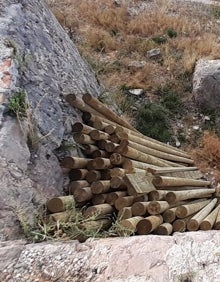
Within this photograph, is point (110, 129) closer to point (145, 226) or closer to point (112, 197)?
point (112, 197)

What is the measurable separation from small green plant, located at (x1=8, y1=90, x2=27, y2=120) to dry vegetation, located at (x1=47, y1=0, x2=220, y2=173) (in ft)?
13.8

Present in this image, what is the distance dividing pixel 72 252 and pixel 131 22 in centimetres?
971

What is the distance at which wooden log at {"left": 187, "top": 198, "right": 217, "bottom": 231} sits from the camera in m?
4.79

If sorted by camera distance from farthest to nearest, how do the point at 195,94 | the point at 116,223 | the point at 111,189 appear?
the point at 195,94, the point at 111,189, the point at 116,223

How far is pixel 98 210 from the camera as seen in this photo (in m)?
4.51

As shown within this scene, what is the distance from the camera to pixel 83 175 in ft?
16.5

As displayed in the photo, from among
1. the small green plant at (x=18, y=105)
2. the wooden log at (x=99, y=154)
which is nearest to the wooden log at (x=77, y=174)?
the wooden log at (x=99, y=154)

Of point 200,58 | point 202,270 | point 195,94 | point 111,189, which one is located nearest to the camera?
point 202,270

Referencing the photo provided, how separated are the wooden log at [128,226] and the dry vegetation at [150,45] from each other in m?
4.08

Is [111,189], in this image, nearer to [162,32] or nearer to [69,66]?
[69,66]

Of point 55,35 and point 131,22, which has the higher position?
point 55,35

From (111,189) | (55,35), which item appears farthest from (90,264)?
(55,35)

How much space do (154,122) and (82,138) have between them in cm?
365

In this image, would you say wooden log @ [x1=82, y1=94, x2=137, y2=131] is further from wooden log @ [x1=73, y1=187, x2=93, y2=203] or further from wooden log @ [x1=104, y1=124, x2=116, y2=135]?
wooden log @ [x1=73, y1=187, x2=93, y2=203]
